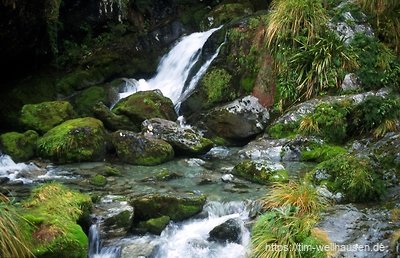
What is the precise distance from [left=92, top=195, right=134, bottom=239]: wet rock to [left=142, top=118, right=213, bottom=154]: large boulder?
3155 millimetres

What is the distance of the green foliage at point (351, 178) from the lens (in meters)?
6.81

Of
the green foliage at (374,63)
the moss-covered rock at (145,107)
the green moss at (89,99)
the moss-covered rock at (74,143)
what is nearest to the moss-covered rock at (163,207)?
the moss-covered rock at (74,143)

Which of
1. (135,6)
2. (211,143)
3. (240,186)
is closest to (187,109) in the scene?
(211,143)

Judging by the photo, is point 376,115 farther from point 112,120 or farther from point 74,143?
point 74,143

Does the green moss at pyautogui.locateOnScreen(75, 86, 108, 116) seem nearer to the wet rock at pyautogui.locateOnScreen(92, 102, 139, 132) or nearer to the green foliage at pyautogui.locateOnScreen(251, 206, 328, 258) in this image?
the wet rock at pyautogui.locateOnScreen(92, 102, 139, 132)

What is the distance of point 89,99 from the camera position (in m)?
12.7

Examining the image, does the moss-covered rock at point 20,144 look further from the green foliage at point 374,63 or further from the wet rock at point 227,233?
the green foliage at point 374,63

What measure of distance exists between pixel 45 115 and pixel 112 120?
1.50 metres

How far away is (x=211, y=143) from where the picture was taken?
10.3 metres

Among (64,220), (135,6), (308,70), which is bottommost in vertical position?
(64,220)

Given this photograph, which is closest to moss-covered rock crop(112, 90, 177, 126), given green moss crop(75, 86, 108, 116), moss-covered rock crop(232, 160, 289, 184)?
green moss crop(75, 86, 108, 116)

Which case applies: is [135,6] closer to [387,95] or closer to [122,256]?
[387,95]

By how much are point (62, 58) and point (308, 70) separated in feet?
24.0

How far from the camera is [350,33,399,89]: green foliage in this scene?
10.6m
